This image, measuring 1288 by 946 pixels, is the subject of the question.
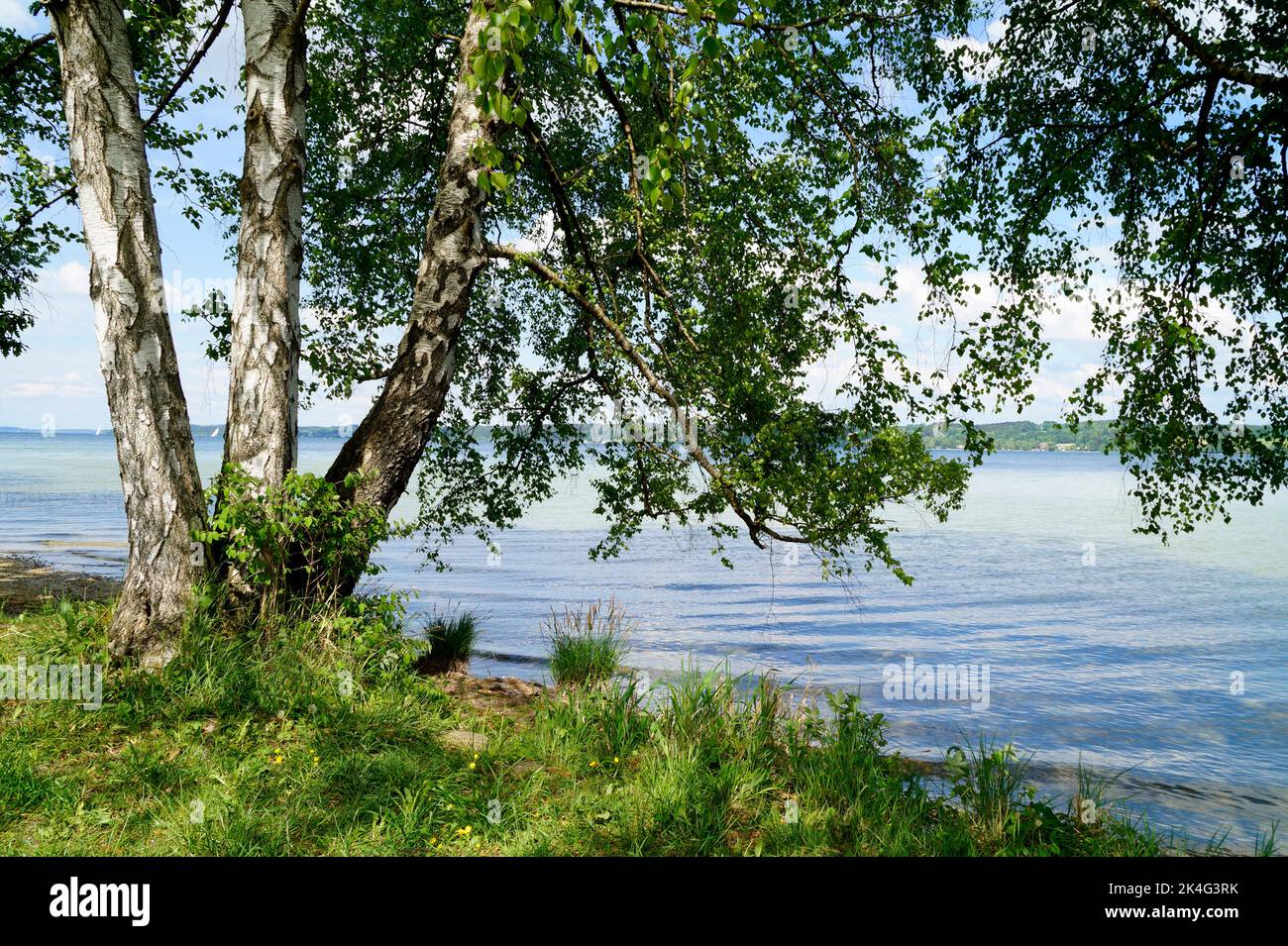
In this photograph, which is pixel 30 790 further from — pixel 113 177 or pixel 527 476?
pixel 527 476

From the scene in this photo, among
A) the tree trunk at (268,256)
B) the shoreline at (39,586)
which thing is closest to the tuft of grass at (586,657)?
the tree trunk at (268,256)

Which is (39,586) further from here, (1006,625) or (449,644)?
(1006,625)

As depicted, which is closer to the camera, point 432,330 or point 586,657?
point 432,330

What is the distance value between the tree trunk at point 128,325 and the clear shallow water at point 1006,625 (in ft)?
20.3

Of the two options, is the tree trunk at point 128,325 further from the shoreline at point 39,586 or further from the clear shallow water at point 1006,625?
the clear shallow water at point 1006,625

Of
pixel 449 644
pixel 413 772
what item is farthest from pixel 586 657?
pixel 413 772

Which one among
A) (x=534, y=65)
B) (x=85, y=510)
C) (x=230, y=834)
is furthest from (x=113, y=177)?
(x=85, y=510)

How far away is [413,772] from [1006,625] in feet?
55.3

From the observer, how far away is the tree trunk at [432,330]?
704 cm

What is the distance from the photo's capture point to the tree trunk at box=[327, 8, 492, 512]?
23.1 ft

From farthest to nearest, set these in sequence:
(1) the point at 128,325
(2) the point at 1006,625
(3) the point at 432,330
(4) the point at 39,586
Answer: (2) the point at 1006,625 < (4) the point at 39,586 < (3) the point at 432,330 < (1) the point at 128,325

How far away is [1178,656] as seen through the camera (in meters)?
16.1

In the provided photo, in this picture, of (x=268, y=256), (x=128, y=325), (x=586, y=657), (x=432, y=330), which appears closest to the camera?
(x=128, y=325)

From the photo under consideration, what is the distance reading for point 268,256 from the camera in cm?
661
